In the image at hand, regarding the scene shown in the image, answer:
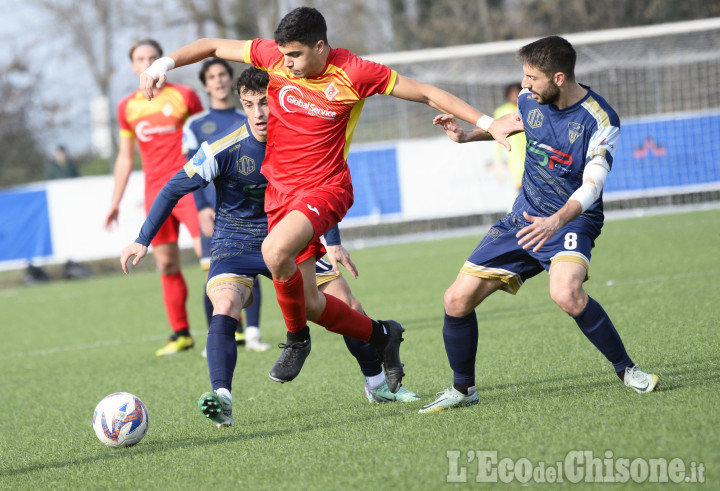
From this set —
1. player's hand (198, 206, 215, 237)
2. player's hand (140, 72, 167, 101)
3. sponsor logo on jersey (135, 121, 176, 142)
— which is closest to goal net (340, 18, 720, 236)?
sponsor logo on jersey (135, 121, 176, 142)

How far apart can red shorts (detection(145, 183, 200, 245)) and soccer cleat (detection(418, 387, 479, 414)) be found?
3655 mm

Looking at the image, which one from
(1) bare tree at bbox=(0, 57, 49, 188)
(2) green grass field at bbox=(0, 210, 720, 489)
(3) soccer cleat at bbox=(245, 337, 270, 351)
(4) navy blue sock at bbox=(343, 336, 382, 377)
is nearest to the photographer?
(2) green grass field at bbox=(0, 210, 720, 489)

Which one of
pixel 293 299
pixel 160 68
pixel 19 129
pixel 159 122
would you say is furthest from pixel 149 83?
pixel 19 129

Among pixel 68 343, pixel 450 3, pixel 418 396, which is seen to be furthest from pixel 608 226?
pixel 450 3

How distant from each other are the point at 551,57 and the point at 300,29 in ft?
3.92

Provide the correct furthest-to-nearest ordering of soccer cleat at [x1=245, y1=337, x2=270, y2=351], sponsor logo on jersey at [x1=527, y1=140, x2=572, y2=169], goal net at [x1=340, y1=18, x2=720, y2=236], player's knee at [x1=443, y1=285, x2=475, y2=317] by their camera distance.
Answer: goal net at [x1=340, y1=18, x2=720, y2=236], soccer cleat at [x1=245, y1=337, x2=270, y2=351], player's knee at [x1=443, y1=285, x2=475, y2=317], sponsor logo on jersey at [x1=527, y1=140, x2=572, y2=169]

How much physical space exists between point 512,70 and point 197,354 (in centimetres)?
1113

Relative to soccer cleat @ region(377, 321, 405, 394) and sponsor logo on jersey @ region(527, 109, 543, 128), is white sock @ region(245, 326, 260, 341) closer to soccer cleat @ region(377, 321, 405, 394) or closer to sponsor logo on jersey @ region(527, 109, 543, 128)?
soccer cleat @ region(377, 321, 405, 394)

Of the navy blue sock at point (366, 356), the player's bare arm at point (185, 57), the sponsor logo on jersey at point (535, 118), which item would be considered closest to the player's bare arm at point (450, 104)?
the sponsor logo on jersey at point (535, 118)

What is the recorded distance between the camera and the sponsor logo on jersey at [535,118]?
437cm

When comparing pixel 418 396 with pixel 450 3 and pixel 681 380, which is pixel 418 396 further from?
pixel 450 3

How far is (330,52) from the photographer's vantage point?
14.9 feet

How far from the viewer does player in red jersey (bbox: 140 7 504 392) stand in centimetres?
432

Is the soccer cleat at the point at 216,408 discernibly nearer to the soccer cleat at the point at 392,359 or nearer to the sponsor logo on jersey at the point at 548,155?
the soccer cleat at the point at 392,359
